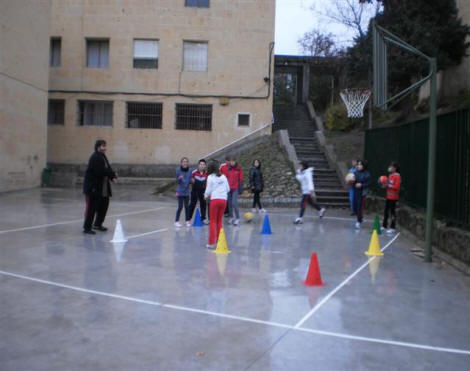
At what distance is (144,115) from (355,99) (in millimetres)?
10766

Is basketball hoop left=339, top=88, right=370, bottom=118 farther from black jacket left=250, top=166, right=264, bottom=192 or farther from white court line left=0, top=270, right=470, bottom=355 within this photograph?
white court line left=0, top=270, right=470, bottom=355

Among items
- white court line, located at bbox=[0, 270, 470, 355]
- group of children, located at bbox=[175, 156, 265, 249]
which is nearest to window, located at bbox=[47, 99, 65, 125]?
group of children, located at bbox=[175, 156, 265, 249]

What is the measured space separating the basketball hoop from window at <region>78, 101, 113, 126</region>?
12293mm

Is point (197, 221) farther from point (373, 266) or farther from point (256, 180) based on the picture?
point (373, 266)

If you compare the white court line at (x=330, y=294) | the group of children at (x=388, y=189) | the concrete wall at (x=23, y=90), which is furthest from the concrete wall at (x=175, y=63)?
the white court line at (x=330, y=294)

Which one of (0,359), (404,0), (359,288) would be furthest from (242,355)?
(404,0)

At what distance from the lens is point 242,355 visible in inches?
174

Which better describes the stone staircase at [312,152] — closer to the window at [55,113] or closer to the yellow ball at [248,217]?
the yellow ball at [248,217]

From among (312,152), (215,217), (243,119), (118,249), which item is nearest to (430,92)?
(215,217)

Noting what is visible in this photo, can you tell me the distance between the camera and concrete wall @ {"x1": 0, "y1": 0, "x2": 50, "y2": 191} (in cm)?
1956

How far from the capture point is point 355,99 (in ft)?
77.1

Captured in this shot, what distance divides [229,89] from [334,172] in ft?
26.7

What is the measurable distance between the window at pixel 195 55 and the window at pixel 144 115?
269cm

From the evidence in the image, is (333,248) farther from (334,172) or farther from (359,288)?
(334,172)
